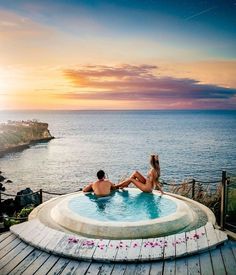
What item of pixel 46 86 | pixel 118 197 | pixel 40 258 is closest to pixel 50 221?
pixel 40 258

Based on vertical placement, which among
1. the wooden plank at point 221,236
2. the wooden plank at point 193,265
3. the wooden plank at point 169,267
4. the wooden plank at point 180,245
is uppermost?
the wooden plank at point 221,236

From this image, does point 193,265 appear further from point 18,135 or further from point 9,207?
point 18,135

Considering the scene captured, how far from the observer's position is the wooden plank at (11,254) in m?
5.93

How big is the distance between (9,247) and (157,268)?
2803mm

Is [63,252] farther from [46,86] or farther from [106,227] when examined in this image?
[46,86]

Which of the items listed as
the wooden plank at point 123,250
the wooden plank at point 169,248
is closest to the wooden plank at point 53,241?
the wooden plank at point 123,250

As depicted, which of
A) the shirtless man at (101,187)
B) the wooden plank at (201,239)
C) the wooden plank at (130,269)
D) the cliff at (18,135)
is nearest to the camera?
the wooden plank at (130,269)

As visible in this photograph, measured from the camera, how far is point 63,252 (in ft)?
20.1

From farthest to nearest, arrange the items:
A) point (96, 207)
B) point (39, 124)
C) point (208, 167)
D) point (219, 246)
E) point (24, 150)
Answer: point (39, 124) < point (24, 150) < point (208, 167) < point (96, 207) < point (219, 246)

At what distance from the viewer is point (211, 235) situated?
688cm

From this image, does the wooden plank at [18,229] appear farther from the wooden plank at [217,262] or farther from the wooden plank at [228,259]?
the wooden plank at [228,259]

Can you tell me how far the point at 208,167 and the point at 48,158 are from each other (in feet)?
84.8

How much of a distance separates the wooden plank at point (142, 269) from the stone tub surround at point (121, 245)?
0.34 ft

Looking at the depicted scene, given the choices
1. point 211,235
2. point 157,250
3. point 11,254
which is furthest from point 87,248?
point 211,235
